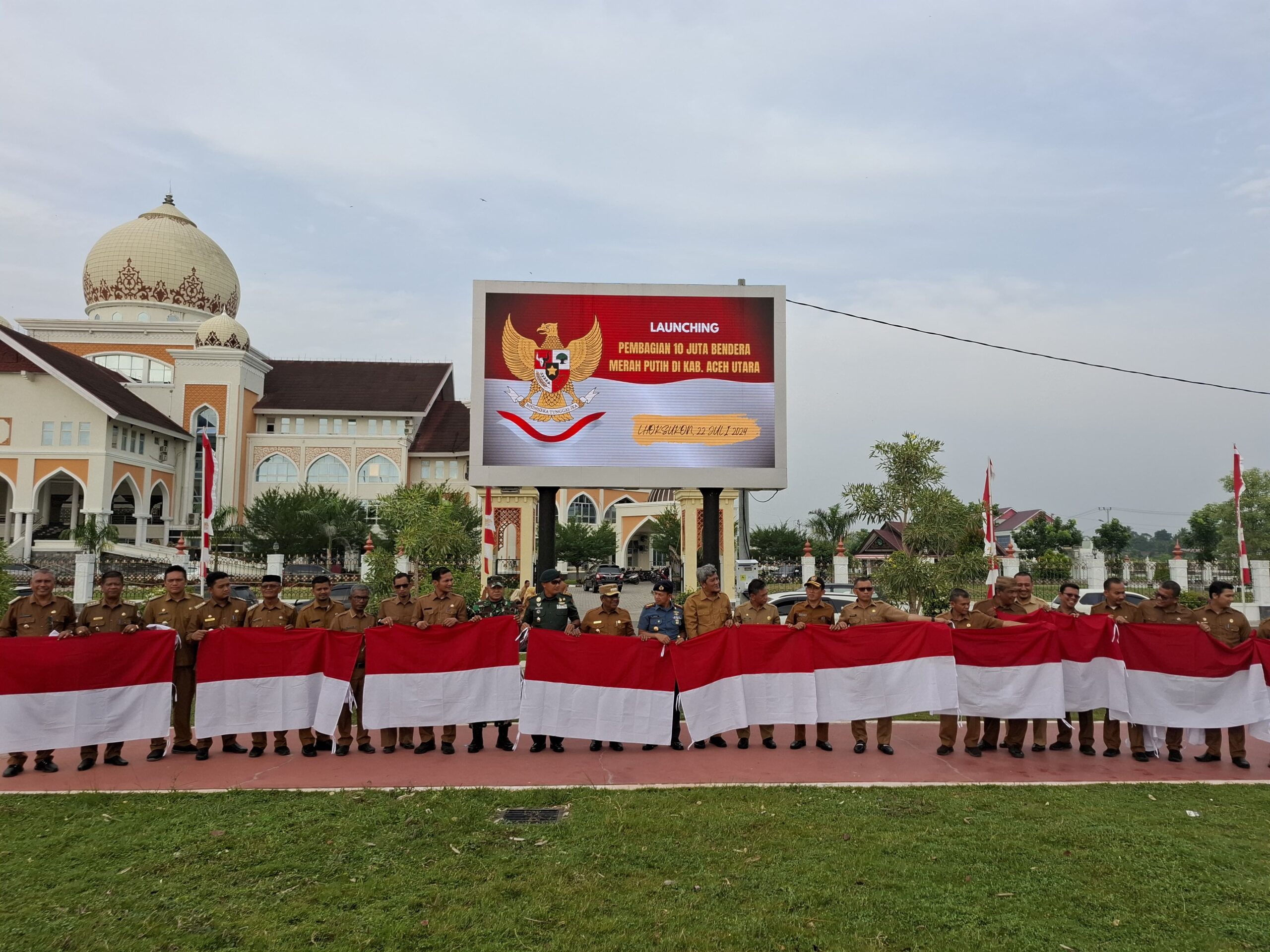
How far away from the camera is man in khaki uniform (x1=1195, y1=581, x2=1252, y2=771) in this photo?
7590 millimetres

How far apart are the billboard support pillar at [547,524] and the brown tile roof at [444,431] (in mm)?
42641

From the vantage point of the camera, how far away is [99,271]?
180 feet

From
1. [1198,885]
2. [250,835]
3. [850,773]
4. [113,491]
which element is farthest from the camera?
[113,491]

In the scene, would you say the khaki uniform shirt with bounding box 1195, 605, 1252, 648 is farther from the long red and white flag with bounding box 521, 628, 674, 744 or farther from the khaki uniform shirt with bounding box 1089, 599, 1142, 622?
the long red and white flag with bounding box 521, 628, 674, 744

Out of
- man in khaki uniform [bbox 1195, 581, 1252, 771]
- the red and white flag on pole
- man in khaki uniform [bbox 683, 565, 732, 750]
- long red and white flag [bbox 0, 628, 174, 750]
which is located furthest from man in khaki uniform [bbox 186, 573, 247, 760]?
the red and white flag on pole

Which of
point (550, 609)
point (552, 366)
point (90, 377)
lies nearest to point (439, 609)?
point (550, 609)

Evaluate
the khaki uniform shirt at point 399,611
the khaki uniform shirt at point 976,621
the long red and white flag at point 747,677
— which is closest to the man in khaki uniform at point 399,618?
the khaki uniform shirt at point 399,611

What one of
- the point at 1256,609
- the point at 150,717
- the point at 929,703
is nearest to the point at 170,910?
the point at 150,717

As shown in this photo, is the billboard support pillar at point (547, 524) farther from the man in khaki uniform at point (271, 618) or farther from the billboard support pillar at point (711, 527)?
the man in khaki uniform at point (271, 618)

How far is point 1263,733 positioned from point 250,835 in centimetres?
846

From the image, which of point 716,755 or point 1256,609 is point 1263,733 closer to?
point 716,755

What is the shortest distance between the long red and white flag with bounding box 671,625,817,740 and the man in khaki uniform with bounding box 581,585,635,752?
21.6 inches

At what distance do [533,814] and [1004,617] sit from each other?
200 inches

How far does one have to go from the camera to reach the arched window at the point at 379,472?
2271 inches
